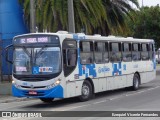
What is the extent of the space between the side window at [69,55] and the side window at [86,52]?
557 millimetres

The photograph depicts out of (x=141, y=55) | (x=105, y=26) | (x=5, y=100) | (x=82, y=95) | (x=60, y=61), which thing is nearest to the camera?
(x=60, y=61)

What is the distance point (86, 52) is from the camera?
58.2 ft

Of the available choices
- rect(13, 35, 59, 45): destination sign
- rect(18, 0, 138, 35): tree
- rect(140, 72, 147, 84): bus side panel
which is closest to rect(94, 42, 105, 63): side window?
rect(13, 35, 59, 45): destination sign

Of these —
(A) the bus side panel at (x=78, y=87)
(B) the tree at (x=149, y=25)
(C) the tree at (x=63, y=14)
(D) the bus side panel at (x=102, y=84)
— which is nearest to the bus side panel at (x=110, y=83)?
(D) the bus side panel at (x=102, y=84)

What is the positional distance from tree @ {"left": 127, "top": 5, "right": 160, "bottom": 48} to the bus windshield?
27.0 m

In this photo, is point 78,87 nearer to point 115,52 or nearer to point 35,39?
point 35,39

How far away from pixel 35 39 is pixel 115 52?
506 centimetres

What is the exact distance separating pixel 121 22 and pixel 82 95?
1557cm

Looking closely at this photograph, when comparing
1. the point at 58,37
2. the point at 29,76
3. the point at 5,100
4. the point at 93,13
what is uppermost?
the point at 93,13

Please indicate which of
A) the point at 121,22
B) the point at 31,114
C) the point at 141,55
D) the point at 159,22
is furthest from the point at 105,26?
the point at 31,114

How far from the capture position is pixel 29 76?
632 inches

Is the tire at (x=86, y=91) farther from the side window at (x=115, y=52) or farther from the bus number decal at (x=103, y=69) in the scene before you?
the side window at (x=115, y=52)

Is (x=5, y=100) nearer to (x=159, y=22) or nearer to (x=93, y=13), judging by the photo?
(x=93, y=13)

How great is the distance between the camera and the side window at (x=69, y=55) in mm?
16188
